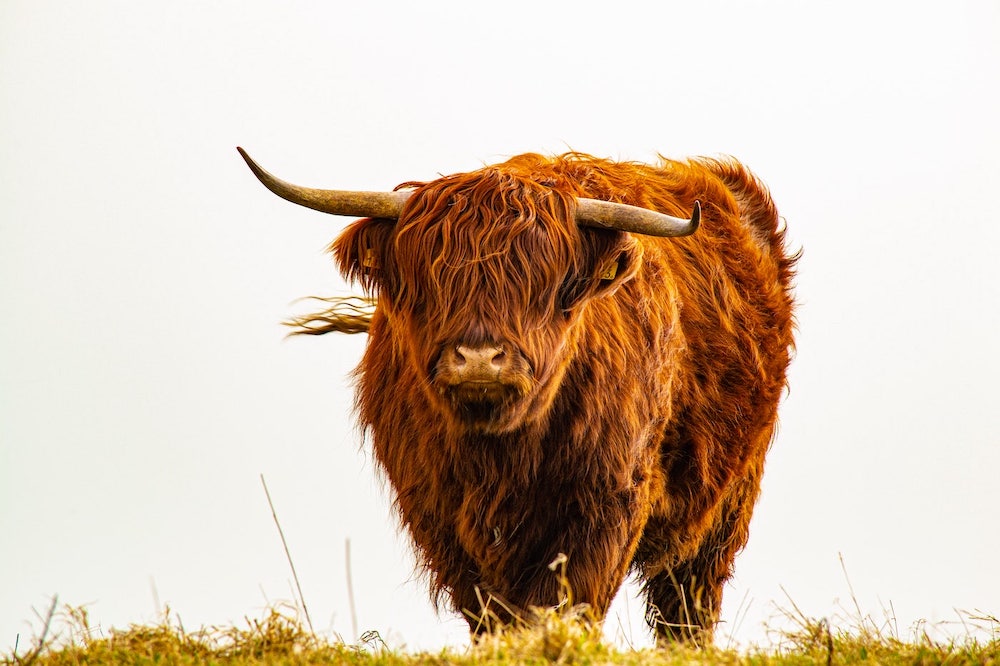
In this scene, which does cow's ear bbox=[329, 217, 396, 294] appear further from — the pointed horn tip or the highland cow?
the pointed horn tip

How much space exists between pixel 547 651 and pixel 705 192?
12.2 feet

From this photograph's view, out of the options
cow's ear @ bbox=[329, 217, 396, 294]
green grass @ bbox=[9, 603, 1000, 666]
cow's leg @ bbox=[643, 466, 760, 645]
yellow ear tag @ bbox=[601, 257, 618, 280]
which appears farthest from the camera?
cow's leg @ bbox=[643, 466, 760, 645]

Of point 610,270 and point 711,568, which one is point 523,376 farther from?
point 711,568

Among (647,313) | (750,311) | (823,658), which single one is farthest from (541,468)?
(750,311)

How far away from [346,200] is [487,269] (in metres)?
0.60

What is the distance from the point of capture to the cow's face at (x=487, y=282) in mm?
4637

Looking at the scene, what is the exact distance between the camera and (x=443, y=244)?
491 centimetres

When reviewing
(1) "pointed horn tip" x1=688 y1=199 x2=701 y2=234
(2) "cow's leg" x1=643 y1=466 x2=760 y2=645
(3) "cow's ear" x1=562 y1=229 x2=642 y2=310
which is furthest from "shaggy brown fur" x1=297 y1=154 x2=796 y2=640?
(2) "cow's leg" x1=643 y1=466 x2=760 y2=645

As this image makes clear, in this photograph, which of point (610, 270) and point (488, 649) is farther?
point (610, 270)

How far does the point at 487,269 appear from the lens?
4.83 meters

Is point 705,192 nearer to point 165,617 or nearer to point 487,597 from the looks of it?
point 487,597

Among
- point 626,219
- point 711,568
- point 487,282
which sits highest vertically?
point 626,219

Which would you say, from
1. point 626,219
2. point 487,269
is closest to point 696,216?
point 626,219

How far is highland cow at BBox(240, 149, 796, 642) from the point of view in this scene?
478cm
